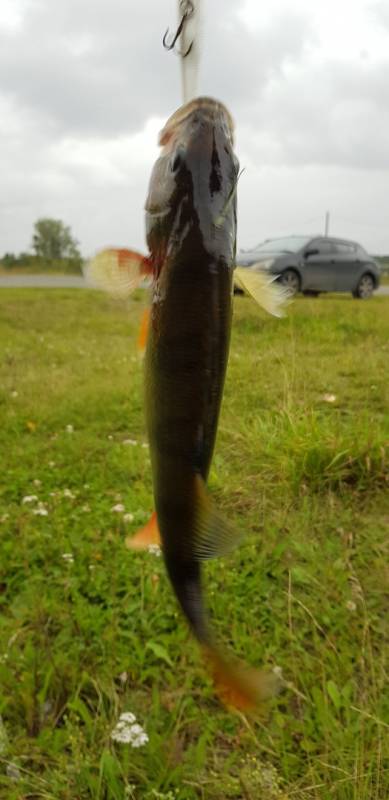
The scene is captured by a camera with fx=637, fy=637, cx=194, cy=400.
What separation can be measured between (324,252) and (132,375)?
25.3 ft

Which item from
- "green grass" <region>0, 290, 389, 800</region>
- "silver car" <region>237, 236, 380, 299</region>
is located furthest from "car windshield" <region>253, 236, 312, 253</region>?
"green grass" <region>0, 290, 389, 800</region>

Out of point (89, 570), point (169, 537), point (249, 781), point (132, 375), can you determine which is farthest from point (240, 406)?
point (169, 537)

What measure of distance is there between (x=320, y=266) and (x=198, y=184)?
468 inches

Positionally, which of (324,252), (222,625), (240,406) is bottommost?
(222,625)

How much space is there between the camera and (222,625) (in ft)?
8.55

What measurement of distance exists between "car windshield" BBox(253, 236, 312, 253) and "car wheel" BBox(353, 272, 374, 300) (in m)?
2.02

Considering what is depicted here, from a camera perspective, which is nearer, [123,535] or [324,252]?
[123,535]

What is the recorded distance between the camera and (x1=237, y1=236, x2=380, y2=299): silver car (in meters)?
11.4

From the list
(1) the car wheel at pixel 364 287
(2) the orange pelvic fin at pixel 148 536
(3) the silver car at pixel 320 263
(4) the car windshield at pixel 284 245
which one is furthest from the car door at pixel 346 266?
(2) the orange pelvic fin at pixel 148 536

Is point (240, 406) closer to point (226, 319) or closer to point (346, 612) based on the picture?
point (346, 612)

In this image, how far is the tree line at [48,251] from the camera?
77.4 ft

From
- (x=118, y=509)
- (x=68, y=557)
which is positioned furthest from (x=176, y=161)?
(x=118, y=509)

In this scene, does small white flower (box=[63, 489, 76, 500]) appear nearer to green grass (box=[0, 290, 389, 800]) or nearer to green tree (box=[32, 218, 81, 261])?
green grass (box=[0, 290, 389, 800])

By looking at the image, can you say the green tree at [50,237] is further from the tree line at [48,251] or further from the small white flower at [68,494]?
the small white flower at [68,494]
